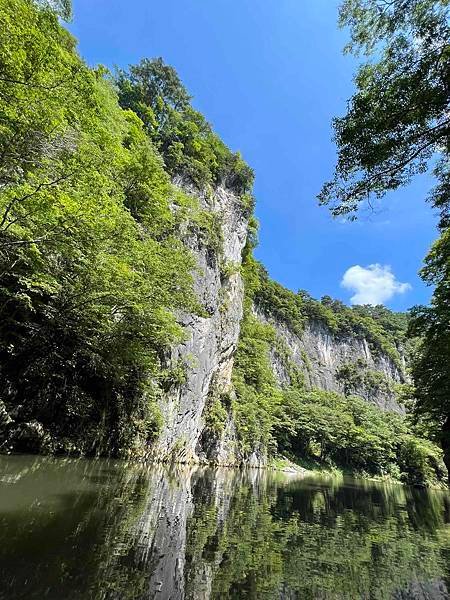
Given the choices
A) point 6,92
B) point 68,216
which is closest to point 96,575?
point 68,216

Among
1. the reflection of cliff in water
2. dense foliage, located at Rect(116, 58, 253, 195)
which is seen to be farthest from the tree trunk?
→ dense foliage, located at Rect(116, 58, 253, 195)

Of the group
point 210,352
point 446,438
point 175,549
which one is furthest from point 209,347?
point 175,549

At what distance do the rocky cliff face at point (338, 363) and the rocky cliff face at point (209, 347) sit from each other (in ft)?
119

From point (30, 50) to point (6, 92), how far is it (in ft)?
5.95

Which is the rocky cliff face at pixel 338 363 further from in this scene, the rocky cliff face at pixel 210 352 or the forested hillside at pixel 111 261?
the forested hillside at pixel 111 261

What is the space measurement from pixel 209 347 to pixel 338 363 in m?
67.4

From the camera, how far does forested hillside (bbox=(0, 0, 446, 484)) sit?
348 inches

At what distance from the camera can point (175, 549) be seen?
5.03 metres

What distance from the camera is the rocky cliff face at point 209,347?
20406 mm

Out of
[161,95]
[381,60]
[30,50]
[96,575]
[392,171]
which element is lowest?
[96,575]

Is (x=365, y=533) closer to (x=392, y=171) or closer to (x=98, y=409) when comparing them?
(x=392, y=171)

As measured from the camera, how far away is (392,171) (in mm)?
6176

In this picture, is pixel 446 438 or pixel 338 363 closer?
pixel 446 438

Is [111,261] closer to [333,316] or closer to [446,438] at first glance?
[446,438]
